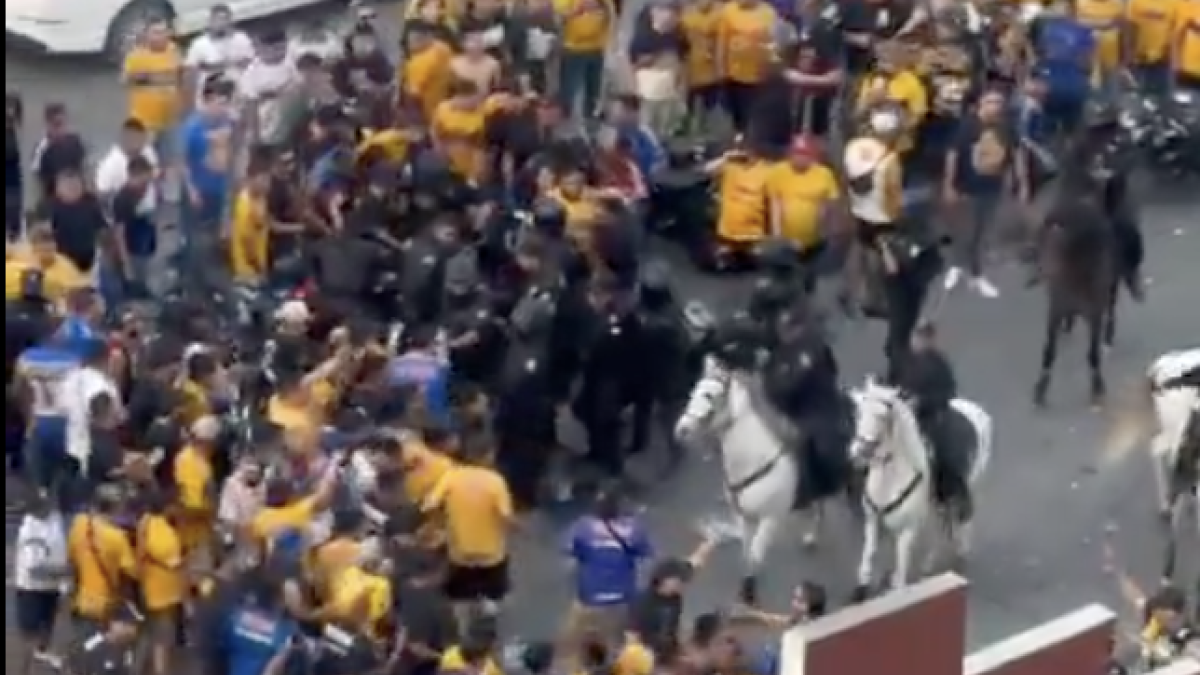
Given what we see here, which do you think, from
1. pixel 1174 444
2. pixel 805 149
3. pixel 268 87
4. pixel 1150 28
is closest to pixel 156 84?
pixel 268 87

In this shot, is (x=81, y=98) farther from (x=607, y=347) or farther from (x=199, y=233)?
(x=607, y=347)

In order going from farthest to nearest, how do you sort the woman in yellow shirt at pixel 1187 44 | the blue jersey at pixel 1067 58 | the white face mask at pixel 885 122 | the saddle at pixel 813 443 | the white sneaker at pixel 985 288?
the woman in yellow shirt at pixel 1187 44, the blue jersey at pixel 1067 58, the white sneaker at pixel 985 288, the white face mask at pixel 885 122, the saddle at pixel 813 443

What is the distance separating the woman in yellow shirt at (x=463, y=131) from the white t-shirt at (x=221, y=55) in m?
1.72

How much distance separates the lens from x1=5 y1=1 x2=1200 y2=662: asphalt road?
54.6ft

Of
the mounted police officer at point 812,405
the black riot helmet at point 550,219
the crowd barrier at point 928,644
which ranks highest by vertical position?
the crowd barrier at point 928,644

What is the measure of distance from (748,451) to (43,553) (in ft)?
11.7

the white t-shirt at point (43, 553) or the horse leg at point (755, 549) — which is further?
the horse leg at point (755, 549)

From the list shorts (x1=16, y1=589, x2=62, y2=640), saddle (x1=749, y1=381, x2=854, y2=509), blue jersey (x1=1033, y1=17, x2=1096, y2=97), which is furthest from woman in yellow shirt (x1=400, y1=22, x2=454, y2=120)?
shorts (x1=16, y1=589, x2=62, y2=640)

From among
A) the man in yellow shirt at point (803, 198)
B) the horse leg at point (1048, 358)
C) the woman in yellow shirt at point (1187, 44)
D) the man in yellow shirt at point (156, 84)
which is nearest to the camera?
the horse leg at point (1048, 358)

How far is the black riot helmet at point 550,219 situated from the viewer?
1741 cm

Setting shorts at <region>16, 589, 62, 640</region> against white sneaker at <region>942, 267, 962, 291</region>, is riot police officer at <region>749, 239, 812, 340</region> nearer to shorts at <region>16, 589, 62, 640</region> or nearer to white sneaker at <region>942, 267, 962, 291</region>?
white sneaker at <region>942, 267, 962, 291</region>

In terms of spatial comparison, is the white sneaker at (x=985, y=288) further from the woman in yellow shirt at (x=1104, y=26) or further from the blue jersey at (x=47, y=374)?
the blue jersey at (x=47, y=374)

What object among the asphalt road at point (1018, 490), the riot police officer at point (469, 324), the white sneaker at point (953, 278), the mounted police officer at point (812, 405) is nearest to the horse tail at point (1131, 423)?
the asphalt road at point (1018, 490)

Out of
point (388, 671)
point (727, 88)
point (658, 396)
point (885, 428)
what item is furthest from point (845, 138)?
point (388, 671)
